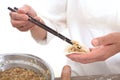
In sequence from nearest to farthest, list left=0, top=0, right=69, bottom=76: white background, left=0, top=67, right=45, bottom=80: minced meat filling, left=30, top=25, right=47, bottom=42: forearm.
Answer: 1. left=0, top=67, right=45, bottom=80: minced meat filling
2. left=30, top=25, right=47, bottom=42: forearm
3. left=0, top=0, right=69, bottom=76: white background

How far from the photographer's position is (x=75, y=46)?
0.73m

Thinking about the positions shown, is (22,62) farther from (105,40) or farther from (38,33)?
(105,40)

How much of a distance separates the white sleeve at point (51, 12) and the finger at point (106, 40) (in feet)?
1.15

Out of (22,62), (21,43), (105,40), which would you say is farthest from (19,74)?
(21,43)

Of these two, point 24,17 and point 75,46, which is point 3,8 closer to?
point 24,17

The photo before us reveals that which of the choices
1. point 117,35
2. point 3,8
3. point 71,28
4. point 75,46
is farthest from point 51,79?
point 3,8

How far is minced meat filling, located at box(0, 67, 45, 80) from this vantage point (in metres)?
0.78

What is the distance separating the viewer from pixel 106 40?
0.68 meters

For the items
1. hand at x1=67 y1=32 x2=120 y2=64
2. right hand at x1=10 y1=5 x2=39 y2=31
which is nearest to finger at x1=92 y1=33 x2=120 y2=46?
hand at x1=67 y1=32 x2=120 y2=64

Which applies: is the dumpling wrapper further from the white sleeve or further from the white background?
the white background

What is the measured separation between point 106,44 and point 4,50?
864mm

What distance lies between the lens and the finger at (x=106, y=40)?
2.17 feet

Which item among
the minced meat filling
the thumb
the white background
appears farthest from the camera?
the white background

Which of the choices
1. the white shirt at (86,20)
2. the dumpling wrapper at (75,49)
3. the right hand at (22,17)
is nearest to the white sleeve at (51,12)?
the white shirt at (86,20)
